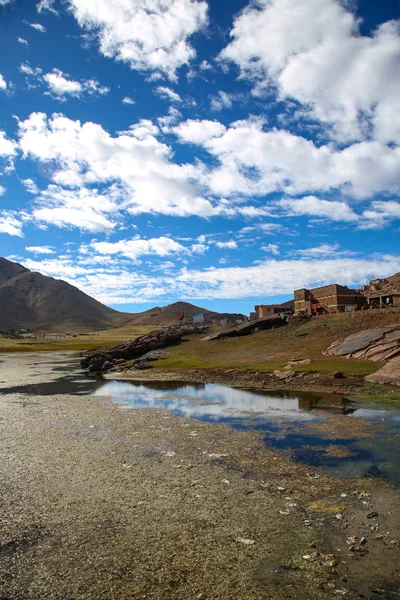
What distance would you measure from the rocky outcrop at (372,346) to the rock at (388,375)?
14.6ft

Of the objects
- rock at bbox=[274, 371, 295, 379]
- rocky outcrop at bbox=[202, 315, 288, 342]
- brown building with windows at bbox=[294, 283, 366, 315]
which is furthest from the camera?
brown building with windows at bbox=[294, 283, 366, 315]

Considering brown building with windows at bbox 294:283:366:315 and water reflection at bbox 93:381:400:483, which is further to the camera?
brown building with windows at bbox 294:283:366:315

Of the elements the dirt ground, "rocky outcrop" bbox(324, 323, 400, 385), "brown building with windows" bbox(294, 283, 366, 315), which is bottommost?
the dirt ground

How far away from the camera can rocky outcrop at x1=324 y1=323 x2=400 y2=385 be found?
1313 inches

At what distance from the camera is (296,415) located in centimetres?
2394

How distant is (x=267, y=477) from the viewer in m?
13.5

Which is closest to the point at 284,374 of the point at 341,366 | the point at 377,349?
the point at 341,366

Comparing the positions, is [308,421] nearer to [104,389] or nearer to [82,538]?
[82,538]

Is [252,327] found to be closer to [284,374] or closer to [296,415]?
[284,374]

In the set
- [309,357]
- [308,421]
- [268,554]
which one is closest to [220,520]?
[268,554]

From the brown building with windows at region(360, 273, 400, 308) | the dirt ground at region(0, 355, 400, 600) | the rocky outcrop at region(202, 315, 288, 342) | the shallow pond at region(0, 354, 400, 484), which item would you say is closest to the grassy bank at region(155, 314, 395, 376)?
the rocky outcrop at region(202, 315, 288, 342)

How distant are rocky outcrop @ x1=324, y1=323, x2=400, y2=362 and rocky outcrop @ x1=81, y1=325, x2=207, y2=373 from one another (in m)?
33.2

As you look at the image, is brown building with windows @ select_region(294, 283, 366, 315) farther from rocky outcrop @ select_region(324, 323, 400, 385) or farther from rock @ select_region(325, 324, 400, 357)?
rock @ select_region(325, 324, 400, 357)

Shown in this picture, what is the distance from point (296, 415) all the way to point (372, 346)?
2200cm
